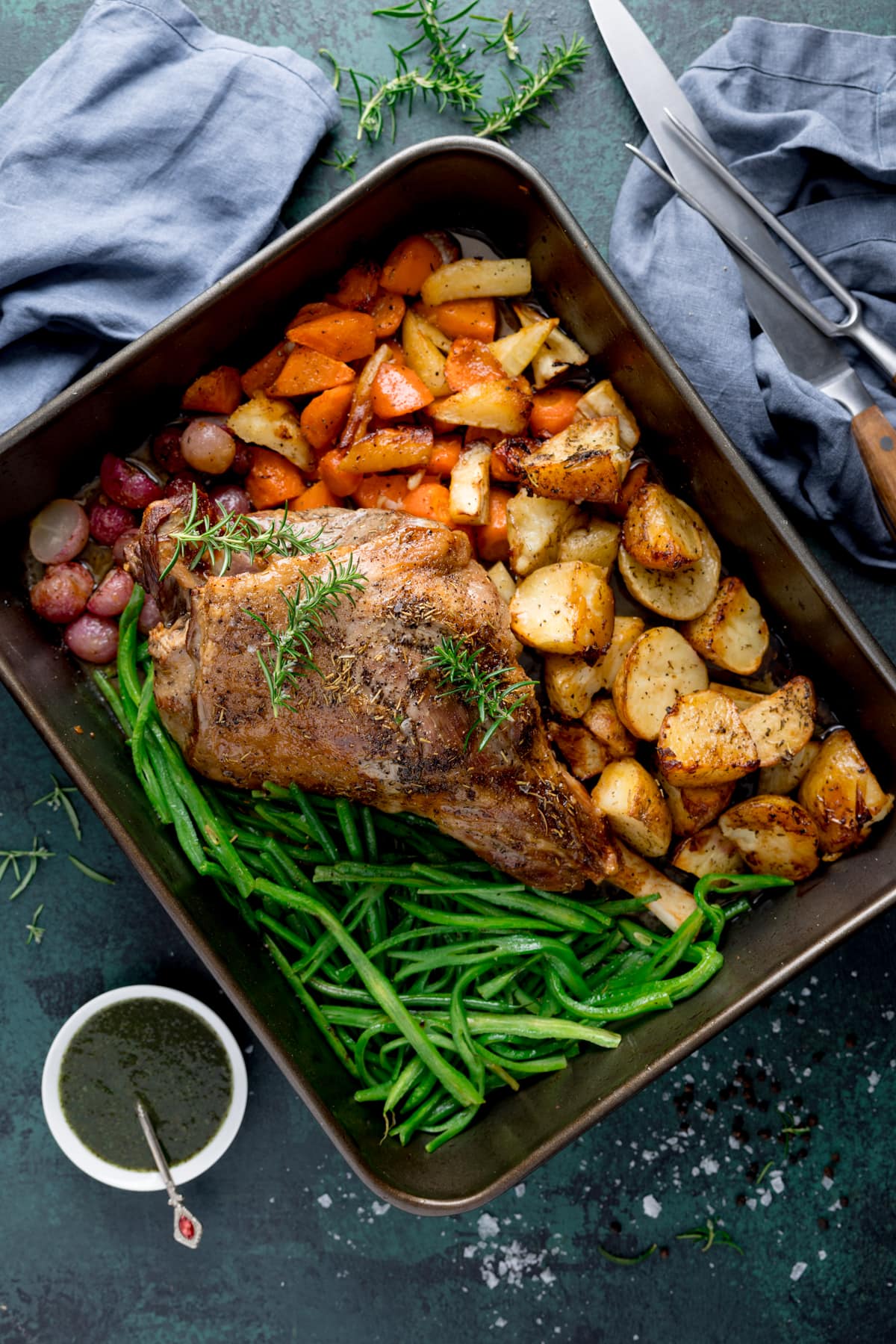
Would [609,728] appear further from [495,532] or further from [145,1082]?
[145,1082]

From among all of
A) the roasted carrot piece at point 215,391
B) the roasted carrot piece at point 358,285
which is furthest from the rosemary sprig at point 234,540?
the roasted carrot piece at point 358,285

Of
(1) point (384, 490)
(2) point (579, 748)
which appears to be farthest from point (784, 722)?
(1) point (384, 490)

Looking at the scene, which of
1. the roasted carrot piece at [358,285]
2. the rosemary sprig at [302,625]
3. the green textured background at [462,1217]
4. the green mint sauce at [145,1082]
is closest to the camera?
the rosemary sprig at [302,625]

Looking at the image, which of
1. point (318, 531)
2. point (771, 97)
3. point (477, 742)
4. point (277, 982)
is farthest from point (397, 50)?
point (277, 982)

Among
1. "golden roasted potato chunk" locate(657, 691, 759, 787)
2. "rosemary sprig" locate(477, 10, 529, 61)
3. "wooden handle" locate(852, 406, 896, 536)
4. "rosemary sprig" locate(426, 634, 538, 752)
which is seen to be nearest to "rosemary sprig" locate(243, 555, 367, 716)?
"rosemary sprig" locate(426, 634, 538, 752)

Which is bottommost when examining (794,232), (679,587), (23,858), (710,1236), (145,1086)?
(710,1236)

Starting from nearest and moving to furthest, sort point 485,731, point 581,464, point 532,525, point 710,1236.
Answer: point 485,731 < point 581,464 < point 532,525 < point 710,1236

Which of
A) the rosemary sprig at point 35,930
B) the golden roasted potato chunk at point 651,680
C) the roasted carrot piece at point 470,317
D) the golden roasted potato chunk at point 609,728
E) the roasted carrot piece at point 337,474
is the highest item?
the roasted carrot piece at point 470,317

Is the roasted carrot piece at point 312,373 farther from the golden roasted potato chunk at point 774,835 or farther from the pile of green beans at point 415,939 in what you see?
the golden roasted potato chunk at point 774,835
